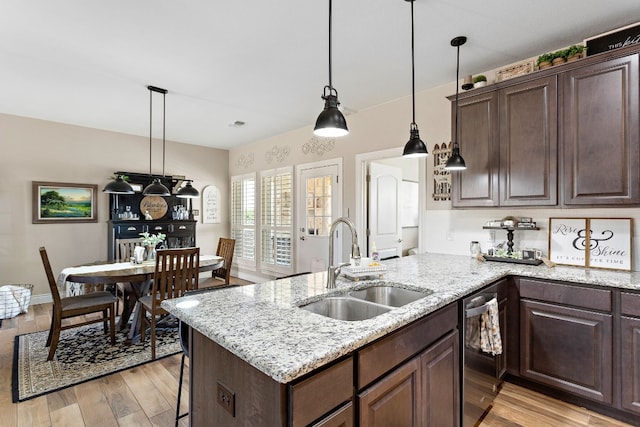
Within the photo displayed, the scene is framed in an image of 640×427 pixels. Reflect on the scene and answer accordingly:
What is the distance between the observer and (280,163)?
17.7ft

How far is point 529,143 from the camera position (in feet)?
8.15

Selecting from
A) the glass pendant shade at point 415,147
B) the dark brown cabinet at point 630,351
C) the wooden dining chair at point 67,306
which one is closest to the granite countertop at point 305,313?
the dark brown cabinet at point 630,351

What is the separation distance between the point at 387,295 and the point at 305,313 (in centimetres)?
80

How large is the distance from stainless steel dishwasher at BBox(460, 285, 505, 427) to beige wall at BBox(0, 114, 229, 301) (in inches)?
214

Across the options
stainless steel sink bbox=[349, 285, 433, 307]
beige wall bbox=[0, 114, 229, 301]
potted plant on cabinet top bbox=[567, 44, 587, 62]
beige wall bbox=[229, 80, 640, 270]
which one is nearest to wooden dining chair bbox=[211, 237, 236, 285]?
beige wall bbox=[229, 80, 640, 270]

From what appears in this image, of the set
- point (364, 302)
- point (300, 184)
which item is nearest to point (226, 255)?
point (300, 184)

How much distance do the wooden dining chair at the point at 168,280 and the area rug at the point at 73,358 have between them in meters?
0.19

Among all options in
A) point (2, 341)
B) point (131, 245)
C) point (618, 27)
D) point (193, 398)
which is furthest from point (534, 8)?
point (2, 341)

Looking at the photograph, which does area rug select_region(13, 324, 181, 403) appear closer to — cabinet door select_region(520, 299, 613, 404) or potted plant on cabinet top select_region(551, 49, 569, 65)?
cabinet door select_region(520, 299, 613, 404)

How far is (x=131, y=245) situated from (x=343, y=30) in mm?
4140

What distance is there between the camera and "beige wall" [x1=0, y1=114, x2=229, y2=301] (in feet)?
14.3

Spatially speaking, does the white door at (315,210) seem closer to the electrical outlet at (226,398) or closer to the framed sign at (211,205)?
the framed sign at (211,205)

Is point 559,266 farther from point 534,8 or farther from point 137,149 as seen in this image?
point 137,149

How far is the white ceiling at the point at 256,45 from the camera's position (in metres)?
2.12
